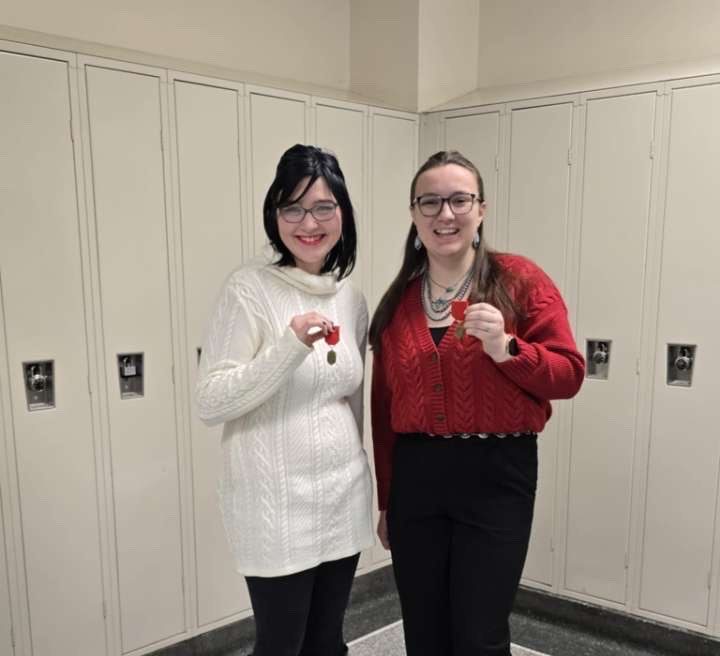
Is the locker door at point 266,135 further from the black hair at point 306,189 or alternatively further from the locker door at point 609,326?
the locker door at point 609,326

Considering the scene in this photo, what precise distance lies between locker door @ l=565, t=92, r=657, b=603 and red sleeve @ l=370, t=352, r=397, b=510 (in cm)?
124

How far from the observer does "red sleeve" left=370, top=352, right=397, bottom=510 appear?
6.09 feet

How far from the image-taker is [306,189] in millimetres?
1581

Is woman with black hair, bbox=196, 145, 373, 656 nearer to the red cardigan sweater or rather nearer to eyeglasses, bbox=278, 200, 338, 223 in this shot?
eyeglasses, bbox=278, 200, 338, 223

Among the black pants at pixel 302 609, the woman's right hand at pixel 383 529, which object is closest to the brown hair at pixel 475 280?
the woman's right hand at pixel 383 529

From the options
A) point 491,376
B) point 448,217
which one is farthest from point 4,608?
point 448,217

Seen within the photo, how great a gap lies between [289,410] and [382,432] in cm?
42

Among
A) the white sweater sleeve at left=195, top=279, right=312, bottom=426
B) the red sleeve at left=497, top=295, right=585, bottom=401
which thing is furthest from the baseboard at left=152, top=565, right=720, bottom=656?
the red sleeve at left=497, top=295, right=585, bottom=401

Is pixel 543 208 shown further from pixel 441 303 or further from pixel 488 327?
pixel 488 327

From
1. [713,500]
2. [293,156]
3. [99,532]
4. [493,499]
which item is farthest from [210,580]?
[713,500]

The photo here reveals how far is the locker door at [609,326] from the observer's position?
260 centimetres

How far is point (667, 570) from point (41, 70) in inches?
117

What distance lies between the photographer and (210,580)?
2609 millimetres

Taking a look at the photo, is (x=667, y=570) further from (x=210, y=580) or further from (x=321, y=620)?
(x=210, y=580)
